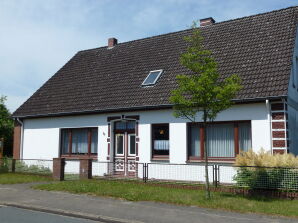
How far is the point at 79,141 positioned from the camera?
19516 mm

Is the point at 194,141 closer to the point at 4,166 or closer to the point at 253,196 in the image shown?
the point at 253,196

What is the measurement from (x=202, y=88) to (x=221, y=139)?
483 centimetres

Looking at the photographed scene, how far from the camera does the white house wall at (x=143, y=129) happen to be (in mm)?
13891

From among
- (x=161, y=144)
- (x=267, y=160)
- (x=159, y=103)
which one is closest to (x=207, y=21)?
(x=159, y=103)

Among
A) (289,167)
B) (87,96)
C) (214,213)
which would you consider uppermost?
(87,96)

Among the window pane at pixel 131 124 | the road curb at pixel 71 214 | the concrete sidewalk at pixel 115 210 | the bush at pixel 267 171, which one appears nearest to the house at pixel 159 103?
the window pane at pixel 131 124

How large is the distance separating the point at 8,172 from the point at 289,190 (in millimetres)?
14400

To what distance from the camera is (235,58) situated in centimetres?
1630

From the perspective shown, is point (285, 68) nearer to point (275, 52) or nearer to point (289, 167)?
point (275, 52)

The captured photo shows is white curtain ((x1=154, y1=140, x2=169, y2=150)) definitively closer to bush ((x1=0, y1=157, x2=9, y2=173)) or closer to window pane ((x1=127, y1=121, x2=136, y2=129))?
window pane ((x1=127, y1=121, x2=136, y2=129))

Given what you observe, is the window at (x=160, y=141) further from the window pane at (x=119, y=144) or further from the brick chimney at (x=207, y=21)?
the brick chimney at (x=207, y=21)

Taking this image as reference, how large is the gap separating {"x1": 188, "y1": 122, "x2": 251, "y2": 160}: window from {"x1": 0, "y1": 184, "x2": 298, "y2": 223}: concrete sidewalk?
5196mm

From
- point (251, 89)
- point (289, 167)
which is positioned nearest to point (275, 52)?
point (251, 89)

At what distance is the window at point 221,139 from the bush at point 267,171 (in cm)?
235
